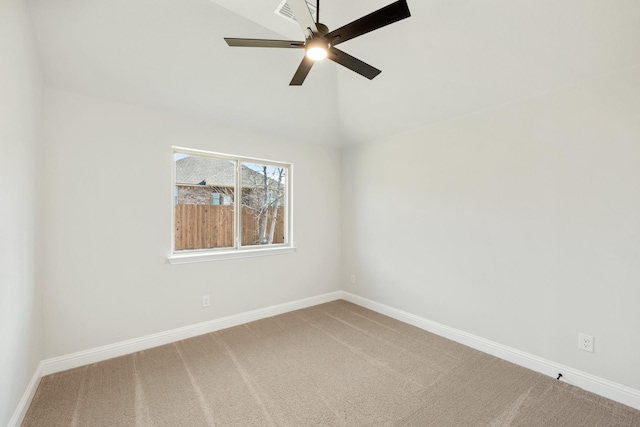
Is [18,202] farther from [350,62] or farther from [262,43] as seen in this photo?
[350,62]

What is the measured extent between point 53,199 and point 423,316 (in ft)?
A: 11.9

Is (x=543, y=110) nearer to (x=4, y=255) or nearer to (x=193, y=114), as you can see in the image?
(x=193, y=114)

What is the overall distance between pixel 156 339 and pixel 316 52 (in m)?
2.86

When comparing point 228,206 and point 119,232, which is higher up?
point 228,206

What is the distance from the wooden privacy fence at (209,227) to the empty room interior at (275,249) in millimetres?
23

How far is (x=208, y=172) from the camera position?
3.18 meters

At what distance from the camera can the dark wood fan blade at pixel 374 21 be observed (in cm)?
137

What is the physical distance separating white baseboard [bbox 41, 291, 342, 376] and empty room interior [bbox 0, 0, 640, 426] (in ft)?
0.06

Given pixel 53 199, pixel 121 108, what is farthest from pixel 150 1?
pixel 53 199

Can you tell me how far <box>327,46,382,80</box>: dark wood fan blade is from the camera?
1748 mm

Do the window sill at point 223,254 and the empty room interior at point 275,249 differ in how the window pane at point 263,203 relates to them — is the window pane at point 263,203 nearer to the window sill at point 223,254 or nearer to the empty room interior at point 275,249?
the empty room interior at point 275,249

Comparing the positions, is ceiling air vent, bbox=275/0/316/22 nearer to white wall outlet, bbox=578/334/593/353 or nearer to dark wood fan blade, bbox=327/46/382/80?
dark wood fan blade, bbox=327/46/382/80

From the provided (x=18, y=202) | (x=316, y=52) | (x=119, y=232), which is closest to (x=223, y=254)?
(x=119, y=232)

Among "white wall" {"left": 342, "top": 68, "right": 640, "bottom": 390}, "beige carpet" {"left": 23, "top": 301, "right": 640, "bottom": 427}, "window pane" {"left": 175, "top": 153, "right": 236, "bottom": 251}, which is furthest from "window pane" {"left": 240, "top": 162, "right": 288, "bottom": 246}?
→ "white wall" {"left": 342, "top": 68, "right": 640, "bottom": 390}
